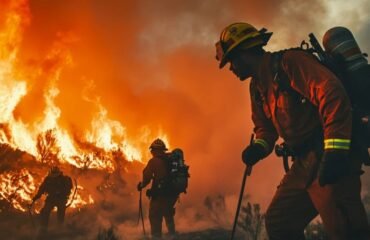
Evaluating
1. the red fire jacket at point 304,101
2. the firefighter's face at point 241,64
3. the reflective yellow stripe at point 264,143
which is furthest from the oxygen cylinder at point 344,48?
the reflective yellow stripe at point 264,143

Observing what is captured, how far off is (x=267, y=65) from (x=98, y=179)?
29.7 m

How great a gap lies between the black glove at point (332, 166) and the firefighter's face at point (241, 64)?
1089 mm

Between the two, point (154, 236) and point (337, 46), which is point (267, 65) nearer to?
point (337, 46)

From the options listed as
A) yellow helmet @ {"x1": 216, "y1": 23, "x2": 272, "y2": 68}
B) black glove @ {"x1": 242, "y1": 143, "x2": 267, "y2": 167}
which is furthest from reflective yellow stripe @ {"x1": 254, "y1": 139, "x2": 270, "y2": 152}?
yellow helmet @ {"x1": 216, "y1": 23, "x2": 272, "y2": 68}

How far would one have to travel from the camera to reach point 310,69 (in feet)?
10.3

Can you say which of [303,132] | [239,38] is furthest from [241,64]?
[303,132]

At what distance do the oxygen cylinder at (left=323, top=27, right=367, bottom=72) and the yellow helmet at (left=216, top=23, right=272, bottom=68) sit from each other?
530 mm

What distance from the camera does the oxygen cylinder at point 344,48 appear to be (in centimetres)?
335

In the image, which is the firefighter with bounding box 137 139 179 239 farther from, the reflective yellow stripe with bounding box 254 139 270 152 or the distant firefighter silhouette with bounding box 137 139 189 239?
the reflective yellow stripe with bounding box 254 139 270 152

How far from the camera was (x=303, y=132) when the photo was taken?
3299mm

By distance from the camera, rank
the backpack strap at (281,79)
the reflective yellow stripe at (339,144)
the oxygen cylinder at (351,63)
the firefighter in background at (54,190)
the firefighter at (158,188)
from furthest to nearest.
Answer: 1. the firefighter in background at (54,190)
2. the firefighter at (158,188)
3. the backpack strap at (281,79)
4. the oxygen cylinder at (351,63)
5. the reflective yellow stripe at (339,144)

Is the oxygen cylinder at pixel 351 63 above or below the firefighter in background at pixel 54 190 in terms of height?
below

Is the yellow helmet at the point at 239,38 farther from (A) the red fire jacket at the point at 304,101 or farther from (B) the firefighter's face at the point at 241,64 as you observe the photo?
(A) the red fire jacket at the point at 304,101

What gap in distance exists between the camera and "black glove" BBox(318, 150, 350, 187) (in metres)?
2.88
